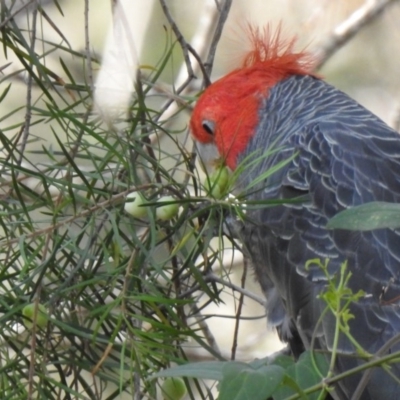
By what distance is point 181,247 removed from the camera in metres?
1.45

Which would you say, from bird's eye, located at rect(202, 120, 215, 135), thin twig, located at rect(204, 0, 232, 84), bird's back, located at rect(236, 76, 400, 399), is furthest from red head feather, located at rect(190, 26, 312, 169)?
thin twig, located at rect(204, 0, 232, 84)

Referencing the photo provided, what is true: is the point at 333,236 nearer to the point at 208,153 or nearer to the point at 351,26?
the point at 208,153

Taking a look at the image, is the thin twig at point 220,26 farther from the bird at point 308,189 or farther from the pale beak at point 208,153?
the pale beak at point 208,153

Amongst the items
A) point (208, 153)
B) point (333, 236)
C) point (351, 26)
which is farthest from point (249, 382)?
point (351, 26)

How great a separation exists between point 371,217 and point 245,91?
1.41m

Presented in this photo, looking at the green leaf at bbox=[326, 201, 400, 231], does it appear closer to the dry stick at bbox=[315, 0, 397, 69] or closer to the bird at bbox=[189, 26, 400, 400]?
the bird at bbox=[189, 26, 400, 400]

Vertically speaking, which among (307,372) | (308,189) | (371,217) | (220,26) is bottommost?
(307,372)

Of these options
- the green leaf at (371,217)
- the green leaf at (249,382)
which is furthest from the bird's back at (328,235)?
the green leaf at (249,382)

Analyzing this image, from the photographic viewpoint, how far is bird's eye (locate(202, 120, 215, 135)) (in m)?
2.32

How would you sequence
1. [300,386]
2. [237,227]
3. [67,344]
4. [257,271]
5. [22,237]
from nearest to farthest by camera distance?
[300,386]
[22,237]
[67,344]
[237,227]
[257,271]

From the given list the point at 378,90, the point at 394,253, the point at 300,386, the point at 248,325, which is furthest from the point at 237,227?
the point at 378,90

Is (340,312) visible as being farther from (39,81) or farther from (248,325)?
(248,325)

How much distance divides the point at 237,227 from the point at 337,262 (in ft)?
0.90

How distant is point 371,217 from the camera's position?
104cm
